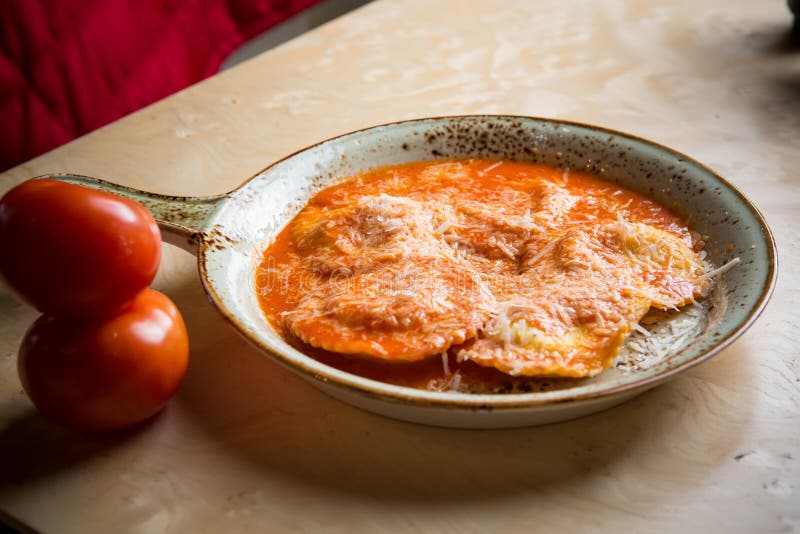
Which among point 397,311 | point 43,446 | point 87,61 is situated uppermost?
point 397,311

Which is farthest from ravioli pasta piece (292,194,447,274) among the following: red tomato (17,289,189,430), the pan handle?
red tomato (17,289,189,430)

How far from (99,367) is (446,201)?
1051mm

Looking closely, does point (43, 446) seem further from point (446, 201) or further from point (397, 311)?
point (446, 201)

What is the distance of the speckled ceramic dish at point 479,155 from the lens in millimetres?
1196

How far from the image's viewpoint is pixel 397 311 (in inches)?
59.2

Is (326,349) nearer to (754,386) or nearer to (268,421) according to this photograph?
(268,421)

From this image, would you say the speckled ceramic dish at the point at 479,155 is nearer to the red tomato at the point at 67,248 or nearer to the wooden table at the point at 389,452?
the wooden table at the point at 389,452

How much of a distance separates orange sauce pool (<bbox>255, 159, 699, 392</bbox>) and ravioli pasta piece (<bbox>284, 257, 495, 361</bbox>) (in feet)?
0.13

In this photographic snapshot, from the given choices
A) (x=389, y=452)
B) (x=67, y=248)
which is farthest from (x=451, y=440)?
(x=67, y=248)

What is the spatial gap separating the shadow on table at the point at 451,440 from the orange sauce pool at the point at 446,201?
9cm

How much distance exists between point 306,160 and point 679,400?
1184 mm

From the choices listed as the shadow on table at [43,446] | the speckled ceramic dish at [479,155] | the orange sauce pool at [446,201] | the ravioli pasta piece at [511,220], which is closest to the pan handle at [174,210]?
the speckled ceramic dish at [479,155]

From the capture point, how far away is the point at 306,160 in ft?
6.66

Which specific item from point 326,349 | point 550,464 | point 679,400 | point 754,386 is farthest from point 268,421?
point 754,386
